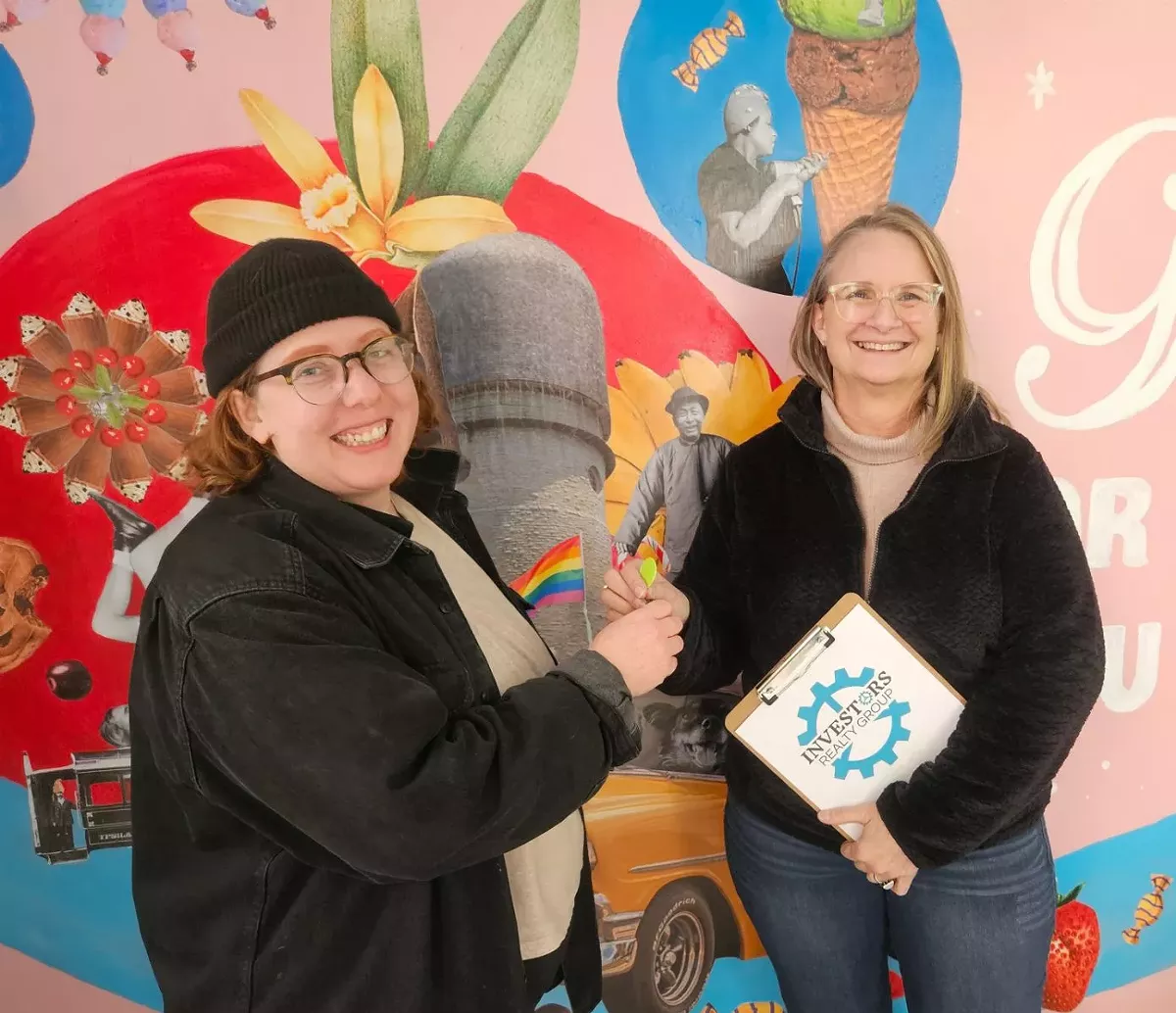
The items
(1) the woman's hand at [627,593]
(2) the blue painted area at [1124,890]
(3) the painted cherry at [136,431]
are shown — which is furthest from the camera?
(2) the blue painted area at [1124,890]

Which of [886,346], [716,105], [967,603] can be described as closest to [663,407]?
[886,346]

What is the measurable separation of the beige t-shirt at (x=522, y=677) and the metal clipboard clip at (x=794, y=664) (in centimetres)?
41

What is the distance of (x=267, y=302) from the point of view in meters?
1.02

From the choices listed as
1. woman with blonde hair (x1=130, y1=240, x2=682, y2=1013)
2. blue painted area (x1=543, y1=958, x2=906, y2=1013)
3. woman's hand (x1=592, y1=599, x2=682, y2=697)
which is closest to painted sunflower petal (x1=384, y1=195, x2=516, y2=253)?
woman with blonde hair (x1=130, y1=240, x2=682, y2=1013)

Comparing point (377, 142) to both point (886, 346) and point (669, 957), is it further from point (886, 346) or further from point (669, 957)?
point (669, 957)

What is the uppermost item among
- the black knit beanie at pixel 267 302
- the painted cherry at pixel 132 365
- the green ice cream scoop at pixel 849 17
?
the green ice cream scoop at pixel 849 17

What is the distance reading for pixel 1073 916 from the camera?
192 cm

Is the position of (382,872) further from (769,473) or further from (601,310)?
(601,310)

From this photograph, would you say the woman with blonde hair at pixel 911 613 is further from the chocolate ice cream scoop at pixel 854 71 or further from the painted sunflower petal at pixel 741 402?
the chocolate ice cream scoop at pixel 854 71

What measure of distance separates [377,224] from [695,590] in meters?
1.00

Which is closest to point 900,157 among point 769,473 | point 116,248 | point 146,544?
point 769,473

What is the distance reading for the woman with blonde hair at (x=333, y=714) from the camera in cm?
86

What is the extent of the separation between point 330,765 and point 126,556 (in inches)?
A: 43.3

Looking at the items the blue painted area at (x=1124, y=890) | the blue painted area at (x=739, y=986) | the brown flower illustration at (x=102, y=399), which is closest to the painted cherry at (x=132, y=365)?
the brown flower illustration at (x=102, y=399)
